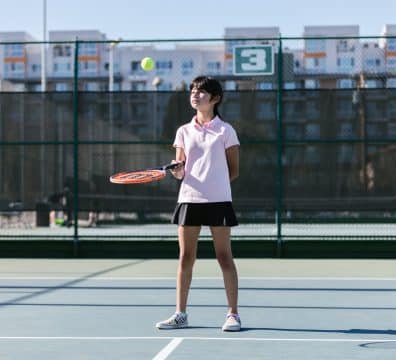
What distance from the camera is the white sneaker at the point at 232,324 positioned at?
5461 mm

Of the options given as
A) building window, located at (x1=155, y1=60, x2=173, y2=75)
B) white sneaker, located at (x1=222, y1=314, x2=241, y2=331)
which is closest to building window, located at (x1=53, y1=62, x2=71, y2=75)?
building window, located at (x1=155, y1=60, x2=173, y2=75)

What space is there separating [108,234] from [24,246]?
1.32 metres

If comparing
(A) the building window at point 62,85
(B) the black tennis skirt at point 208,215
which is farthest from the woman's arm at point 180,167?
(A) the building window at point 62,85

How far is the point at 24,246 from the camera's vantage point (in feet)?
39.9

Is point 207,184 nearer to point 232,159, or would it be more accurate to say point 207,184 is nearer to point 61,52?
point 232,159

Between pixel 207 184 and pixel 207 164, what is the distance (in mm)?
133

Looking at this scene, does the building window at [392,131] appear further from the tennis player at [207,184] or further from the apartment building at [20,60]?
the apartment building at [20,60]

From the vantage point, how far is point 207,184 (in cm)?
551

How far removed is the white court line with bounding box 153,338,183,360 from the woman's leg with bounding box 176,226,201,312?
0.53 metres

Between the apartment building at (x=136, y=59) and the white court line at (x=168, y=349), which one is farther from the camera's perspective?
the apartment building at (x=136, y=59)

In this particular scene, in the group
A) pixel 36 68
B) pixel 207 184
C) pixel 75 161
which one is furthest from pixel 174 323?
pixel 36 68

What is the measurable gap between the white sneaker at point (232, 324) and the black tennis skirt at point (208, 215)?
0.62 m

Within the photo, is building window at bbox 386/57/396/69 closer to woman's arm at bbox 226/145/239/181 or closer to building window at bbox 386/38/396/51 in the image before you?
building window at bbox 386/38/396/51

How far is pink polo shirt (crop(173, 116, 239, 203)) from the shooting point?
18.1ft
